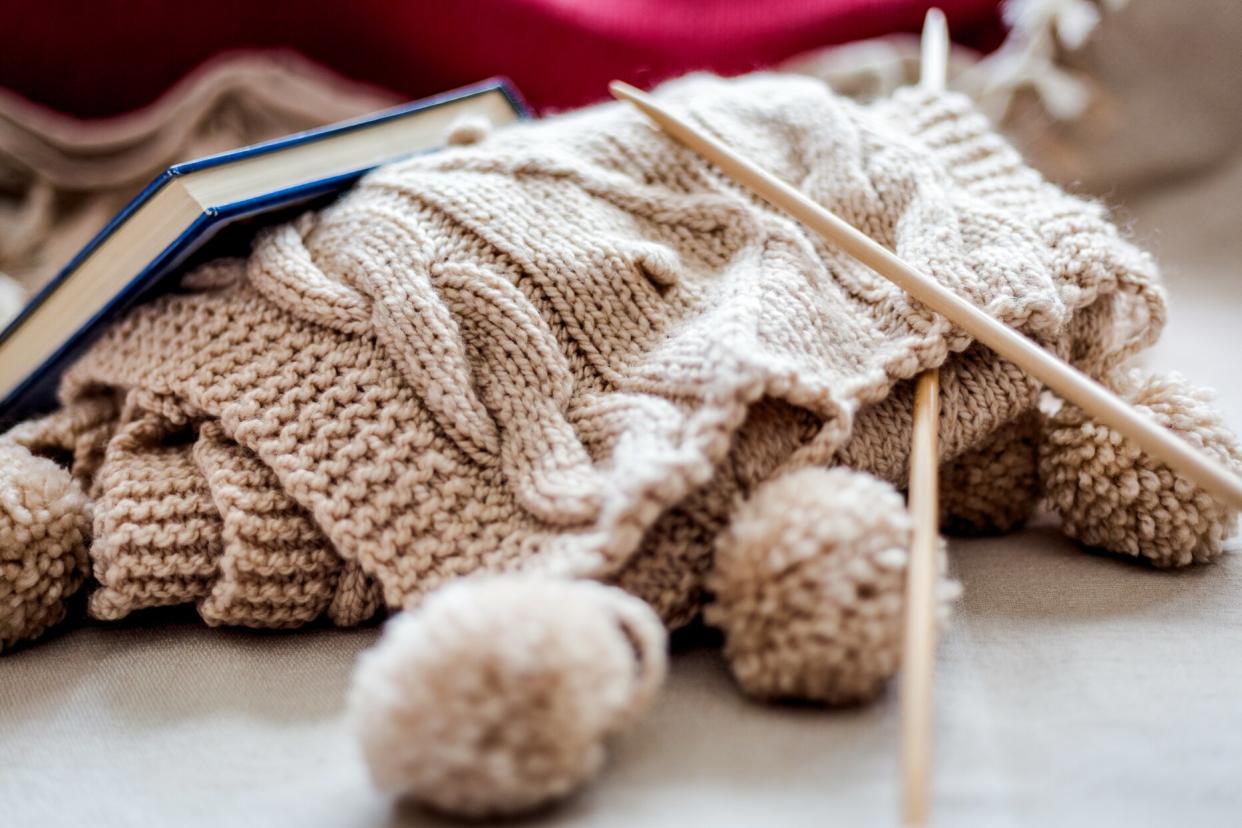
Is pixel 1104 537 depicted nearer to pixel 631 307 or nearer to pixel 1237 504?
pixel 1237 504

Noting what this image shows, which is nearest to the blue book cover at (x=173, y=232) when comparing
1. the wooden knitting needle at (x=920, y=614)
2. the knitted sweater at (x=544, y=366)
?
the knitted sweater at (x=544, y=366)

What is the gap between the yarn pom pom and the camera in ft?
2.09

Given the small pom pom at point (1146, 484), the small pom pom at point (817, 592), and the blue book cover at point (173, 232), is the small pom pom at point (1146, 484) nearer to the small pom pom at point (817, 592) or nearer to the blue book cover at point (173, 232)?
the small pom pom at point (817, 592)

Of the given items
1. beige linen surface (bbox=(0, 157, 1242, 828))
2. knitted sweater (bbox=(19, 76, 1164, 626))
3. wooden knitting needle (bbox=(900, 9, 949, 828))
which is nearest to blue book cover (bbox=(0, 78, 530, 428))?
knitted sweater (bbox=(19, 76, 1164, 626))

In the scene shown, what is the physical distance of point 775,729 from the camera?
1.75 feet

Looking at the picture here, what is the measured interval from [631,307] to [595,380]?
0.06 m

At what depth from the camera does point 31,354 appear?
0.75 metres

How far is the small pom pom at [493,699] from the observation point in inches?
17.7

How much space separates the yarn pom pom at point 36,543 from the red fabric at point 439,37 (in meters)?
0.50

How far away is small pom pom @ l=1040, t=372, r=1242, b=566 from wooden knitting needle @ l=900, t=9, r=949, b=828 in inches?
3.8


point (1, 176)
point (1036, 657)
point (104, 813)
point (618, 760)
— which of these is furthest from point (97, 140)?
point (1036, 657)

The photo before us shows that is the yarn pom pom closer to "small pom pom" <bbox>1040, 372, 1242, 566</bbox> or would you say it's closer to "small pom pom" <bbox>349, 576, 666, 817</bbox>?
Answer: "small pom pom" <bbox>349, 576, 666, 817</bbox>

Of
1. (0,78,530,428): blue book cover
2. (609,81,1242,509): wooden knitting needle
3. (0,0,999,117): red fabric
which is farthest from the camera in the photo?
(0,0,999,117): red fabric

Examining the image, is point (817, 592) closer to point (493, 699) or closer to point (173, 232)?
point (493, 699)
